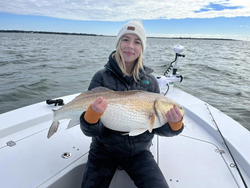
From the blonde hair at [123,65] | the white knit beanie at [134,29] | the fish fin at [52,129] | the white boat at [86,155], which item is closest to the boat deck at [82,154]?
the white boat at [86,155]

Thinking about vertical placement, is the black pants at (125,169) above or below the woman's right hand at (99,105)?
below

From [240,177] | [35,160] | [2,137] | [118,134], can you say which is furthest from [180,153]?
[2,137]

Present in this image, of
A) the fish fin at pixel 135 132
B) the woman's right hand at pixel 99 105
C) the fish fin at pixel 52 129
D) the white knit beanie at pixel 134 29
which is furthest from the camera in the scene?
the white knit beanie at pixel 134 29

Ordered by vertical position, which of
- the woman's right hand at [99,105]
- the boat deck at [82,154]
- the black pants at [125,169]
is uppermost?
the woman's right hand at [99,105]

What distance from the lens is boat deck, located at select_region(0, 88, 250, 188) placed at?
2147 mm

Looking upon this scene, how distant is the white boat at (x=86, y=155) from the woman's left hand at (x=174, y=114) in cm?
93

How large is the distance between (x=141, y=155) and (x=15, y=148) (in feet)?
6.28

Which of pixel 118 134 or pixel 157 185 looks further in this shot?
pixel 118 134

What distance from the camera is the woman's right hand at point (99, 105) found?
177 cm

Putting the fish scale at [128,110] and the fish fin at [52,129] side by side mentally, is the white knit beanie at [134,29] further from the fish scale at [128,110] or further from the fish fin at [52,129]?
the fish fin at [52,129]

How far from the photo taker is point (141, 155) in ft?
7.40

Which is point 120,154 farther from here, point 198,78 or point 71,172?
point 198,78

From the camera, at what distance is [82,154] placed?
98.5 inches

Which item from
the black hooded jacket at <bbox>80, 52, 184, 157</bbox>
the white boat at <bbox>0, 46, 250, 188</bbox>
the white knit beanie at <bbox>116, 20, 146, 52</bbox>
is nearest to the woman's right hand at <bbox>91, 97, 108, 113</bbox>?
the black hooded jacket at <bbox>80, 52, 184, 157</bbox>
